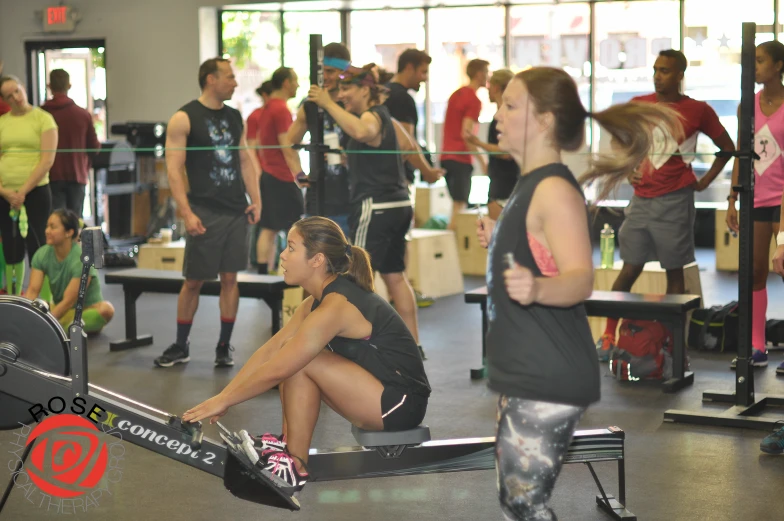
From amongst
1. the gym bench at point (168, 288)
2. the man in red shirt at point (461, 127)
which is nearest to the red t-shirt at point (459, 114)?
the man in red shirt at point (461, 127)

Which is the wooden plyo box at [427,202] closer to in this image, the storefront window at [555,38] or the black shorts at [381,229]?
the storefront window at [555,38]

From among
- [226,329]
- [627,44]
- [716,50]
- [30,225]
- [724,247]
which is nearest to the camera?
[226,329]

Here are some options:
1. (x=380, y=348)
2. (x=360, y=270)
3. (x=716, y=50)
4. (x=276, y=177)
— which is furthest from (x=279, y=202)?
(x=716, y=50)

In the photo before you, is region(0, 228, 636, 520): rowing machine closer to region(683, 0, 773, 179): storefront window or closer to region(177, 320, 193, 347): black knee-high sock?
region(177, 320, 193, 347): black knee-high sock

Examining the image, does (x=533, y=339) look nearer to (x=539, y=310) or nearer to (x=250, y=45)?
(x=539, y=310)

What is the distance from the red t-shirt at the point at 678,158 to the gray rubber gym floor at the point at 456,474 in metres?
0.97

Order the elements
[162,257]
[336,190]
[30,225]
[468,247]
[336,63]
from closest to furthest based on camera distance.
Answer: [336,63]
[336,190]
[30,225]
[162,257]
[468,247]

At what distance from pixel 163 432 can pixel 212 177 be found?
8.61 ft

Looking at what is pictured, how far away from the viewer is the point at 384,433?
3.14m

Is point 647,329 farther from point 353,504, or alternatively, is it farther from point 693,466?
point 353,504

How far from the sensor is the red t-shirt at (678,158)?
5258 mm

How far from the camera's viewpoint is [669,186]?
5.36 meters

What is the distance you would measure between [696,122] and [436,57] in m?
7.23

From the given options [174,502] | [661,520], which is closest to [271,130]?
[174,502]
